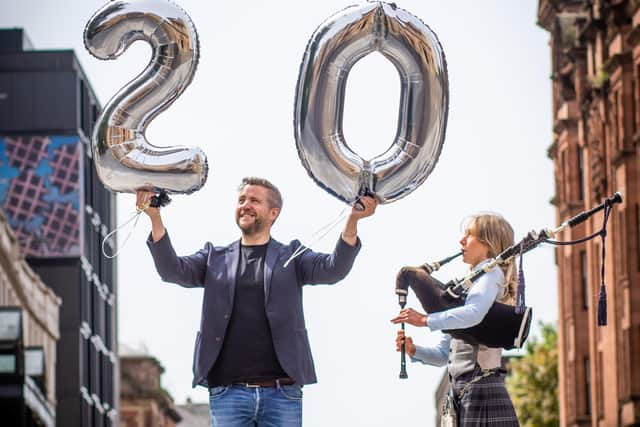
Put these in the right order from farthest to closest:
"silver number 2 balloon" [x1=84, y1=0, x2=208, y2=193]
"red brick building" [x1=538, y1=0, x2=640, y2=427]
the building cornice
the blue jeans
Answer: the building cornice, "red brick building" [x1=538, y1=0, x2=640, y2=427], "silver number 2 balloon" [x1=84, y1=0, x2=208, y2=193], the blue jeans

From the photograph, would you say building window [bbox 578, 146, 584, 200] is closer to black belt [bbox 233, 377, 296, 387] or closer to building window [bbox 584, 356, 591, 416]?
building window [bbox 584, 356, 591, 416]

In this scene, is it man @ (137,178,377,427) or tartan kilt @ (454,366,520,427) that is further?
tartan kilt @ (454,366,520,427)

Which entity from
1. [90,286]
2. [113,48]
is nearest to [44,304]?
[90,286]

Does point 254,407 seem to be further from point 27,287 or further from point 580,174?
point 27,287

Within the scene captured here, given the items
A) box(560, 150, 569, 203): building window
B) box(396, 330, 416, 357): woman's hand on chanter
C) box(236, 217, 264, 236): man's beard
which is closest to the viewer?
box(236, 217, 264, 236): man's beard

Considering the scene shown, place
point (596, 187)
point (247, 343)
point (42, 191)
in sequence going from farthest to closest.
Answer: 1. point (42, 191)
2. point (596, 187)
3. point (247, 343)

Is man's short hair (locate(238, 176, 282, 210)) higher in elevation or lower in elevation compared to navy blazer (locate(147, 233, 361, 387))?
higher

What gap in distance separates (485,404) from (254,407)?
1421 millimetres

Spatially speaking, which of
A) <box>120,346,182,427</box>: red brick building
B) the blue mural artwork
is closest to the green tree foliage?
the blue mural artwork

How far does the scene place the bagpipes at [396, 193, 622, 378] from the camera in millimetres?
11938

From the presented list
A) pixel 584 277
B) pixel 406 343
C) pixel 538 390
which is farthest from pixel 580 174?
pixel 406 343

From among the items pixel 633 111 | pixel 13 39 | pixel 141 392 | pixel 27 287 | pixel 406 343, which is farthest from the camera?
pixel 141 392

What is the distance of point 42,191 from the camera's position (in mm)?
103250

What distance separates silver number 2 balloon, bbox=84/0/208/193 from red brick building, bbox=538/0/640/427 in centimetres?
4246
